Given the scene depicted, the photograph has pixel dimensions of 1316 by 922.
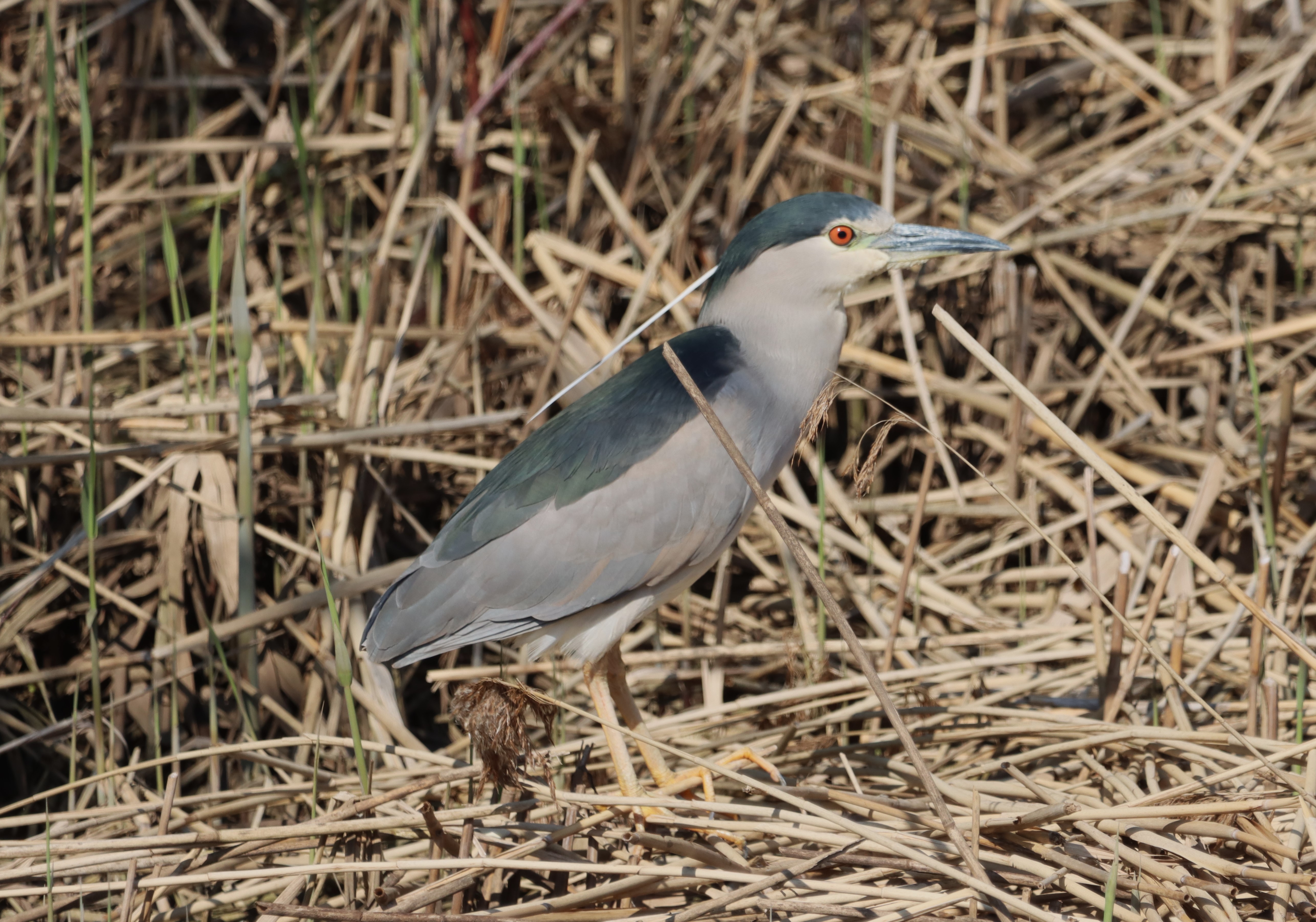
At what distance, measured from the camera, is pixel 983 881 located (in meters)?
1.81

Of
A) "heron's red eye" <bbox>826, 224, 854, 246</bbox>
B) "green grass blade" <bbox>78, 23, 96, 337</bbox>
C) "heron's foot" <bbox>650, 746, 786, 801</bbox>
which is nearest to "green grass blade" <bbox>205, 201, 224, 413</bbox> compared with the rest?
"green grass blade" <bbox>78, 23, 96, 337</bbox>

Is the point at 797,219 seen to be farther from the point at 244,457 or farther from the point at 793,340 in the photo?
the point at 244,457

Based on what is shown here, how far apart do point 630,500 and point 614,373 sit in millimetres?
1107

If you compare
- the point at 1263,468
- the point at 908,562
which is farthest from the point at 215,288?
the point at 1263,468

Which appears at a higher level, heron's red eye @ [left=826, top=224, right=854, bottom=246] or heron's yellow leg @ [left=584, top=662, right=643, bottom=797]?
heron's red eye @ [left=826, top=224, right=854, bottom=246]

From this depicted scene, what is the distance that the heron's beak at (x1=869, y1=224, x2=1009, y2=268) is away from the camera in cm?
261

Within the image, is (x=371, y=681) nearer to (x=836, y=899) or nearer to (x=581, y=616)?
(x=581, y=616)

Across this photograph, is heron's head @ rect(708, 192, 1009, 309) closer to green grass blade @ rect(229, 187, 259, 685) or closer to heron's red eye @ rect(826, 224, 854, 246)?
heron's red eye @ rect(826, 224, 854, 246)

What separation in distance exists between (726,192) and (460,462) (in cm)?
141

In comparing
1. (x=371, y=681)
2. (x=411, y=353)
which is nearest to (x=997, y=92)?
(x=411, y=353)

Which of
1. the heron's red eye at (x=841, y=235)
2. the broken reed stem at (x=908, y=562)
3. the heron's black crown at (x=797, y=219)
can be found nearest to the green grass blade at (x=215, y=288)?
the heron's black crown at (x=797, y=219)

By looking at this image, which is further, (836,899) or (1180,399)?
(1180,399)

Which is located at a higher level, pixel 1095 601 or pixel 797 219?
pixel 797 219

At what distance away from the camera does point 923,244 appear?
8.62ft
